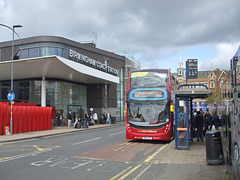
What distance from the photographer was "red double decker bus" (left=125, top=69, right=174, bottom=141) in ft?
44.5

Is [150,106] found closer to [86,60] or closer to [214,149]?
[214,149]

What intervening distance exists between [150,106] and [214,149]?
19.6 ft

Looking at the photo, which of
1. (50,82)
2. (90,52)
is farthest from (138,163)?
(90,52)

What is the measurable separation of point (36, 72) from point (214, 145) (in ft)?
74.7

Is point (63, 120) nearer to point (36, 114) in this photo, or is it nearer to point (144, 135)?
point (36, 114)

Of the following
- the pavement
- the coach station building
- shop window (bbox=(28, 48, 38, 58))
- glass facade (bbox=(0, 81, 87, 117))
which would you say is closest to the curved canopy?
Result: the coach station building

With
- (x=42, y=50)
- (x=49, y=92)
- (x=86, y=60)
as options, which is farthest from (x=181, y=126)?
(x=42, y=50)

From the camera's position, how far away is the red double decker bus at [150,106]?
44.5 feet

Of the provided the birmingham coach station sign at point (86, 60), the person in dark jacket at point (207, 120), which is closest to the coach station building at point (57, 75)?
the birmingham coach station sign at point (86, 60)

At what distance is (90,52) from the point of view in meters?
37.7

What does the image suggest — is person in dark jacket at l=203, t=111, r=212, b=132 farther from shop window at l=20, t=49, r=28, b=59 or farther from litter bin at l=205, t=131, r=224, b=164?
shop window at l=20, t=49, r=28, b=59

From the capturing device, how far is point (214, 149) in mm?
8148

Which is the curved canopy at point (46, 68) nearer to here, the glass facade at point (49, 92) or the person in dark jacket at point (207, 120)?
the glass facade at point (49, 92)

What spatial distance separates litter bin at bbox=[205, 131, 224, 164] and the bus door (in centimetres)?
292
